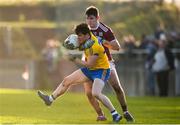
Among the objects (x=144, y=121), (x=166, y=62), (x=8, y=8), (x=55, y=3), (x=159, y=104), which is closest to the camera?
(x=144, y=121)

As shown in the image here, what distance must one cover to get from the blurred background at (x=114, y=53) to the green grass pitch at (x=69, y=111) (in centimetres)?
574

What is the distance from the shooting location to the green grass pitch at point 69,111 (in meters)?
18.2

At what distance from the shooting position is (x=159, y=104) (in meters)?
25.3

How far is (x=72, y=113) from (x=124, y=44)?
15.5 meters

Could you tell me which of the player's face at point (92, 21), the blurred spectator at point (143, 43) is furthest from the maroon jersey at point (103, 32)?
the blurred spectator at point (143, 43)

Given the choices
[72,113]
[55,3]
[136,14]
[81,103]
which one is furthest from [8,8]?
[72,113]

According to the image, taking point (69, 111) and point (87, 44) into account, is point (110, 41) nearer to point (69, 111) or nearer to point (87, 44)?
point (87, 44)

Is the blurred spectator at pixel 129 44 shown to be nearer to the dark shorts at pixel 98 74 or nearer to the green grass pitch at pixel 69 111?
the green grass pitch at pixel 69 111

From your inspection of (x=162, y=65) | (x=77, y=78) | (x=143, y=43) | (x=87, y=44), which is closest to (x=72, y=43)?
(x=87, y=44)

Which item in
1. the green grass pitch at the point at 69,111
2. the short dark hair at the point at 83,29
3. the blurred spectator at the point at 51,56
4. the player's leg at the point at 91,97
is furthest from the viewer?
the blurred spectator at the point at 51,56

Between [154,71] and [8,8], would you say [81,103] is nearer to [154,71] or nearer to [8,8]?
[154,71]

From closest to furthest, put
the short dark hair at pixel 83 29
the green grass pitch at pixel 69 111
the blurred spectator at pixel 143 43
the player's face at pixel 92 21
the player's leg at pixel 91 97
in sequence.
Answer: the short dark hair at pixel 83 29 → the player's face at pixel 92 21 → the player's leg at pixel 91 97 → the green grass pitch at pixel 69 111 → the blurred spectator at pixel 143 43

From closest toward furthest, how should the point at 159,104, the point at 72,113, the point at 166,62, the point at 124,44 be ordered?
the point at 72,113, the point at 159,104, the point at 166,62, the point at 124,44

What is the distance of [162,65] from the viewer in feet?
104
